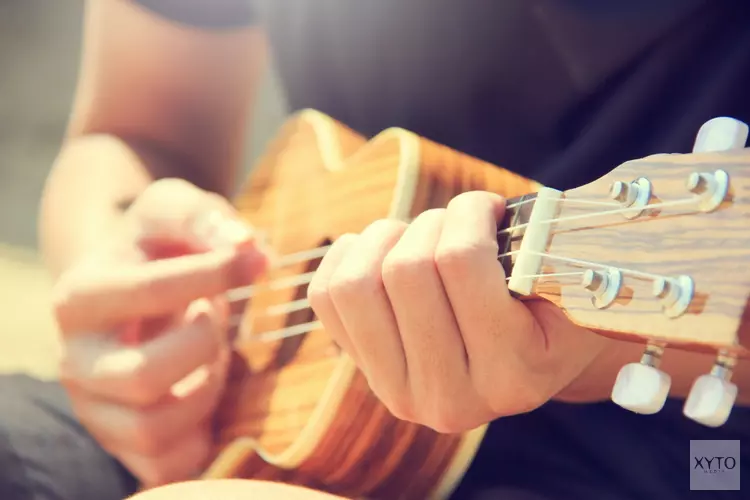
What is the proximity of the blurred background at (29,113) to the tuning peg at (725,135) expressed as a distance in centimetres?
154

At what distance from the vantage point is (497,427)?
628mm

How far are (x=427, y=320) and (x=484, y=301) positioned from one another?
0.15 ft

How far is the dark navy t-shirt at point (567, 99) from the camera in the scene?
0.56 m

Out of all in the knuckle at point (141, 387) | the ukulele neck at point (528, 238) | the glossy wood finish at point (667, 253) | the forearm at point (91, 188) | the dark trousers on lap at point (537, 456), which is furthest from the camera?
the forearm at point (91, 188)

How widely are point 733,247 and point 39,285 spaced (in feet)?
5.30

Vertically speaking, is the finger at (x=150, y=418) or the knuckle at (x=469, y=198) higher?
the knuckle at (x=469, y=198)

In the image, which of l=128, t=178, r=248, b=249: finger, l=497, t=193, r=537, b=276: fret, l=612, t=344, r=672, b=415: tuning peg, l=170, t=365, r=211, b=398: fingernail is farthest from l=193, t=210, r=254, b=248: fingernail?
l=612, t=344, r=672, b=415: tuning peg

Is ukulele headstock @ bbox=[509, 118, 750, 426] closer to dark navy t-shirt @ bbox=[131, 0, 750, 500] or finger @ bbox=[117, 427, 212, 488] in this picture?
dark navy t-shirt @ bbox=[131, 0, 750, 500]

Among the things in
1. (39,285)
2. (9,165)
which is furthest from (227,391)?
(9,165)

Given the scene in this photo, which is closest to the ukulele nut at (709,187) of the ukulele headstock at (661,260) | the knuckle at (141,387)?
the ukulele headstock at (661,260)

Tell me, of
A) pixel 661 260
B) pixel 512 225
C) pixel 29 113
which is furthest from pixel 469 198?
pixel 29 113

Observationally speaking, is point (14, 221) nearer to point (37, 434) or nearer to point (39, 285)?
point (39, 285)

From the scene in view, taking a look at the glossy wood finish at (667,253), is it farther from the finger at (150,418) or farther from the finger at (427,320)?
the finger at (150,418)

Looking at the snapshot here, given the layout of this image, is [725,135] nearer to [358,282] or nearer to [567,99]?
[358,282]
